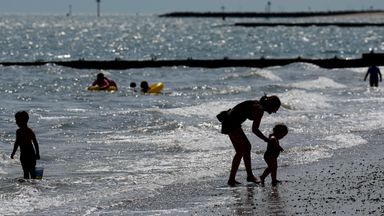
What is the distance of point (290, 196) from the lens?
14102mm

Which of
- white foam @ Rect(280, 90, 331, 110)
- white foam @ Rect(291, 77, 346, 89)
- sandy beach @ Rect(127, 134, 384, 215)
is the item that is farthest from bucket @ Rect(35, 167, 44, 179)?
white foam @ Rect(291, 77, 346, 89)

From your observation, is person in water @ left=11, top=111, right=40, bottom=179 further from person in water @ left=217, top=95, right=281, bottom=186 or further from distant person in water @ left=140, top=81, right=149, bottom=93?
distant person in water @ left=140, top=81, right=149, bottom=93

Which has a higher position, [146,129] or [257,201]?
[257,201]

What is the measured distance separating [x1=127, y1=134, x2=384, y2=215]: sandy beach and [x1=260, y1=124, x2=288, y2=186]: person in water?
16cm

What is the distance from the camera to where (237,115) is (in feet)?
47.0

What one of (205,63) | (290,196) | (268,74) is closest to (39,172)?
(290,196)

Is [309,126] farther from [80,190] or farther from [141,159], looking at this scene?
[80,190]

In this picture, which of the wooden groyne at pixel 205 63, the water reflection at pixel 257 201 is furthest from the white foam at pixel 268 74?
the water reflection at pixel 257 201

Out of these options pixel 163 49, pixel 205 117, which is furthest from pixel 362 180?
pixel 163 49

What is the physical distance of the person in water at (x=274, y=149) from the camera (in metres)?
14.8

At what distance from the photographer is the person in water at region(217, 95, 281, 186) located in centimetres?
1384

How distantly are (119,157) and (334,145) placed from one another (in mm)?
4336

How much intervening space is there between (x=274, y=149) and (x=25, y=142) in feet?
11.8

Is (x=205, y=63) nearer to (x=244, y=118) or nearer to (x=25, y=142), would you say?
(x=25, y=142)
